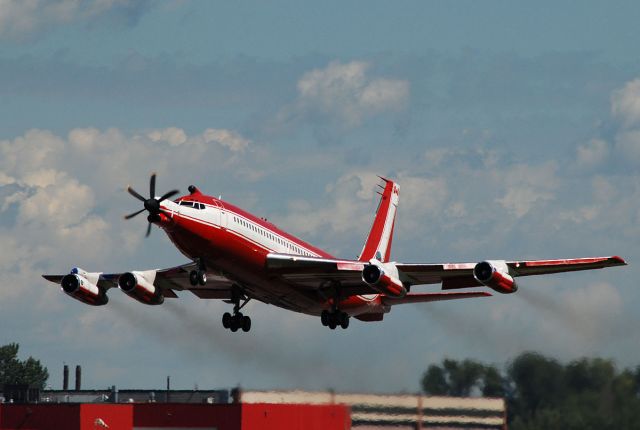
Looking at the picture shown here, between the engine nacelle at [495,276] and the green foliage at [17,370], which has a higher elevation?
the green foliage at [17,370]

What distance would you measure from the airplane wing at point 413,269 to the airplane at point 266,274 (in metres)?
0.05

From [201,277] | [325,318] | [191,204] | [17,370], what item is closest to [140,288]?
[325,318]

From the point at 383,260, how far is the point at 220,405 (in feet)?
49.6

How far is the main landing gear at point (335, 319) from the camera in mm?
74125

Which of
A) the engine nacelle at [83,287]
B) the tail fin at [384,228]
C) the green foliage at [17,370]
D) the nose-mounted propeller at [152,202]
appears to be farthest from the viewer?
the green foliage at [17,370]

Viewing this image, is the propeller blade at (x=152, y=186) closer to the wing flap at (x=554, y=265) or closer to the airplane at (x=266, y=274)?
the airplane at (x=266, y=274)

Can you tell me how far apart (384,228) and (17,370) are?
111603 millimetres

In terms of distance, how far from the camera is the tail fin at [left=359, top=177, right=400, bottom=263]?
85.2 meters

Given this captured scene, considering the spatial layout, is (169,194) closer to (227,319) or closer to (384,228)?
(227,319)

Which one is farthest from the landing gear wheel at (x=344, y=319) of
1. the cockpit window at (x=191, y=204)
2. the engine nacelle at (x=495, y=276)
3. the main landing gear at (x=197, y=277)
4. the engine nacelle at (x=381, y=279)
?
the cockpit window at (x=191, y=204)

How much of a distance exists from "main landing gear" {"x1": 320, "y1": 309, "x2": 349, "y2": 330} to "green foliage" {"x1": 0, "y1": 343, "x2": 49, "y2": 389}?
117 metres

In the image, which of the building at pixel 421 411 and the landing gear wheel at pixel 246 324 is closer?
the building at pixel 421 411

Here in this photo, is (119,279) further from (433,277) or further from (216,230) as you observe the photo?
(433,277)

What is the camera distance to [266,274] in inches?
2692
